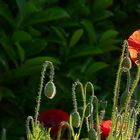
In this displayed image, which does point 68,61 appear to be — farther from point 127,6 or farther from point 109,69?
point 127,6

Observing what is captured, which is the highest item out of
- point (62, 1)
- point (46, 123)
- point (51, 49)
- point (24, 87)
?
point (62, 1)

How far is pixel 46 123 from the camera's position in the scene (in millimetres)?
1995

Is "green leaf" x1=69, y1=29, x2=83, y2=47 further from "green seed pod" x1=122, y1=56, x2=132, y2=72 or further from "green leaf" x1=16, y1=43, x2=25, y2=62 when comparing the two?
"green seed pod" x1=122, y1=56, x2=132, y2=72

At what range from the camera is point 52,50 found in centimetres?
262

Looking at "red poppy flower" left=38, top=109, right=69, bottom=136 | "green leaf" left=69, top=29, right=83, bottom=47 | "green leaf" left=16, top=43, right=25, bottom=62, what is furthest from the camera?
"green leaf" left=69, top=29, right=83, bottom=47

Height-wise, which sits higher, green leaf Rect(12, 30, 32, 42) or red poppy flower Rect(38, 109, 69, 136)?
green leaf Rect(12, 30, 32, 42)

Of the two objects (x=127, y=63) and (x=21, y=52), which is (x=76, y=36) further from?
(x=127, y=63)

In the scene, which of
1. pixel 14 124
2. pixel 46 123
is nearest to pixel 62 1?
pixel 14 124

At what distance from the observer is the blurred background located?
243 centimetres

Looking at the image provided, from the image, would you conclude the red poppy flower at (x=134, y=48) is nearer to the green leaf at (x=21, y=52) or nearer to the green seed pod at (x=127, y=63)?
the green seed pod at (x=127, y=63)

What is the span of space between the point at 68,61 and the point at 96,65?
5.1 inches

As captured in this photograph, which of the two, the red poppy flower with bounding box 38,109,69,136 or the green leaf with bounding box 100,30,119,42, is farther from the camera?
the green leaf with bounding box 100,30,119,42

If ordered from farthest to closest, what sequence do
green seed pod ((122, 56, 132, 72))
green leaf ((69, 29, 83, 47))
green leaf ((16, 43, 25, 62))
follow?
green leaf ((69, 29, 83, 47)) < green leaf ((16, 43, 25, 62)) < green seed pod ((122, 56, 132, 72))

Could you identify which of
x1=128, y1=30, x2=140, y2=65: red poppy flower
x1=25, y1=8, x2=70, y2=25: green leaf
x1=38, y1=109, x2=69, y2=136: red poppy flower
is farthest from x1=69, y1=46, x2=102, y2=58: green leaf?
x1=128, y1=30, x2=140, y2=65: red poppy flower
